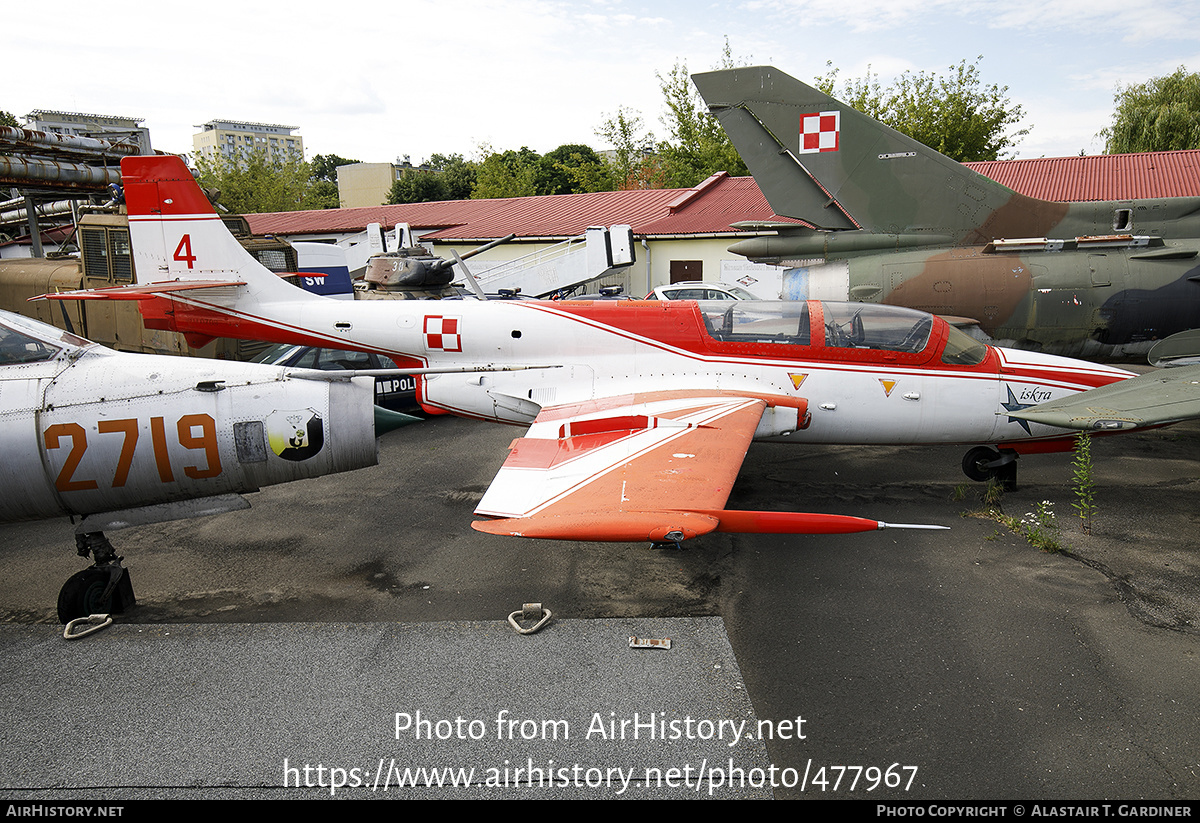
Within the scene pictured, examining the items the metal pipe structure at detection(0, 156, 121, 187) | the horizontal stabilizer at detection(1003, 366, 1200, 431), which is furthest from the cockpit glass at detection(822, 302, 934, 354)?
the metal pipe structure at detection(0, 156, 121, 187)

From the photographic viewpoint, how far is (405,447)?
1023 centimetres

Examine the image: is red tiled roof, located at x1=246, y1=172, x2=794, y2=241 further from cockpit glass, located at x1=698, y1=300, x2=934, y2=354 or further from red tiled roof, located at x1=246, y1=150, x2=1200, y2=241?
cockpit glass, located at x1=698, y1=300, x2=934, y2=354

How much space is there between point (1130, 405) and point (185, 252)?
407 inches

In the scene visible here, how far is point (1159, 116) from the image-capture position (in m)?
32.3

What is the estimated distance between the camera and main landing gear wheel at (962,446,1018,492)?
7.57m

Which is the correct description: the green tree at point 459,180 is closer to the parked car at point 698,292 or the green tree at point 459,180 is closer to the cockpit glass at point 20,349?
the parked car at point 698,292

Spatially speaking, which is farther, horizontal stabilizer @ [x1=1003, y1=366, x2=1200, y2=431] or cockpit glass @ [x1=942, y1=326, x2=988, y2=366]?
cockpit glass @ [x1=942, y1=326, x2=988, y2=366]

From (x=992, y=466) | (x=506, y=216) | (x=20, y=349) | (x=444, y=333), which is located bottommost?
(x=992, y=466)

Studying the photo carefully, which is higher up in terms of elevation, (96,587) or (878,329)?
(878,329)

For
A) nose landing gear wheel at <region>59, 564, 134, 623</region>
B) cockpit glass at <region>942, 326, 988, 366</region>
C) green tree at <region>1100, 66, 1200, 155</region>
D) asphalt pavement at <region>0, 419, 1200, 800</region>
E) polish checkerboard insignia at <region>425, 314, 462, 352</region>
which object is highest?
green tree at <region>1100, 66, 1200, 155</region>

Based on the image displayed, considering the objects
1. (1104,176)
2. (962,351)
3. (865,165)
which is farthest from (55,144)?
(1104,176)

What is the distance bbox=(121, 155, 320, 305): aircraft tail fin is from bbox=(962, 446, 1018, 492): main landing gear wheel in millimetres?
8482

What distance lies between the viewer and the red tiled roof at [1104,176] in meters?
22.2

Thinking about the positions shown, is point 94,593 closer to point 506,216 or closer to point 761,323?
point 761,323
